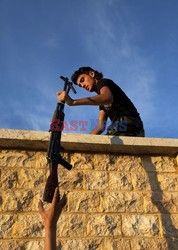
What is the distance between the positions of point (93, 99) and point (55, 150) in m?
0.87

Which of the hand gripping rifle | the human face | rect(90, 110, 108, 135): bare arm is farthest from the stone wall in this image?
the human face

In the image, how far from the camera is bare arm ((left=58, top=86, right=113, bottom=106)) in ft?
10.7

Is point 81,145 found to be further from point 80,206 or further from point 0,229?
point 0,229

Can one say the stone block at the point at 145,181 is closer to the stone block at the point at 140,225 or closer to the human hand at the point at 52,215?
the stone block at the point at 140,225

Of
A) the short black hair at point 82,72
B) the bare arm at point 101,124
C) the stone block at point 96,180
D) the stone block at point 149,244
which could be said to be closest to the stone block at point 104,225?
the stone block at point 149,244

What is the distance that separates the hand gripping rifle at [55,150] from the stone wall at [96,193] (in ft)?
1.39

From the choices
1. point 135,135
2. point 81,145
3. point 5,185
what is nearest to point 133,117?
point 135,135

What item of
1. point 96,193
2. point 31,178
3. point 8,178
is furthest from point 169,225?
point 8,178

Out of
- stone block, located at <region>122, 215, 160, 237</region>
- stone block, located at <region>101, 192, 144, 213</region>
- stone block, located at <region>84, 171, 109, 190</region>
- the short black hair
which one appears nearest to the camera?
stone block, located at <region>122, 215, 160, 237</region>

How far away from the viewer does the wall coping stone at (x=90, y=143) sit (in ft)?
11.4

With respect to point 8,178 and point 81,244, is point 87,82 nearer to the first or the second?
point 8,178

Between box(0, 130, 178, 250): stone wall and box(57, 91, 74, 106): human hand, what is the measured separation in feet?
1.53

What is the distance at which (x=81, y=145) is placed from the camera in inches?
139

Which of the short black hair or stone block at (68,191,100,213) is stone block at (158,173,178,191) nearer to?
stone block at (68,191,100,213)
